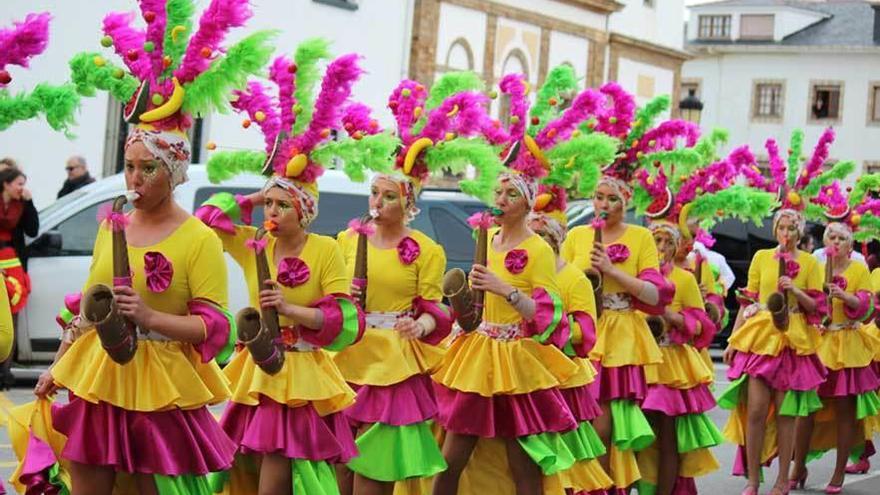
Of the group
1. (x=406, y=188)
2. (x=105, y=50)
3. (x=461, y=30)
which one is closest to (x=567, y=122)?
(x=406, y=188)

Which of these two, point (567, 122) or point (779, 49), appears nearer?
point (567, 122)

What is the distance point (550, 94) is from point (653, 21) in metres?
31.1

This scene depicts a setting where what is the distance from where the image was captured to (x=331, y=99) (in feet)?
25.3

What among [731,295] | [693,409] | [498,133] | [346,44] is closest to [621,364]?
[693,409]

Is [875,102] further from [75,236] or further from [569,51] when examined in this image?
[75,236]

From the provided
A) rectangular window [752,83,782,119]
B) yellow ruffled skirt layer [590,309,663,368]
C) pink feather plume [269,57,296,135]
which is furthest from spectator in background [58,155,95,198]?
rectangular window [752,83,782,119]

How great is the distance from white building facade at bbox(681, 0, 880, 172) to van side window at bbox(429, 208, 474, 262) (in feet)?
143

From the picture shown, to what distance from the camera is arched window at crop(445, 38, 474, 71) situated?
104 ft

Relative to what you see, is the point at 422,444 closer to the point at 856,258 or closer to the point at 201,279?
the point at 201,279

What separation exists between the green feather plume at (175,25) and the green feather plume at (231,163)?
129cm

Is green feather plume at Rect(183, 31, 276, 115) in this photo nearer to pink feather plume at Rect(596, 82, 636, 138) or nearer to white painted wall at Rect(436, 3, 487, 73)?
pink feather plume at Rect(596, 82, 636, 138)

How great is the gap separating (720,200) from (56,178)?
46.0 ft

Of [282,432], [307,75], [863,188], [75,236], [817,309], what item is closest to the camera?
[282,432]

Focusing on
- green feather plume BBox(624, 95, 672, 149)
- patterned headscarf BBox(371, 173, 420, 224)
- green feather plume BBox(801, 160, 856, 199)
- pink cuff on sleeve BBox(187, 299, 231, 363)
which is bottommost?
pink cuff on sleeve BBox(187, 299, 231, 363)
